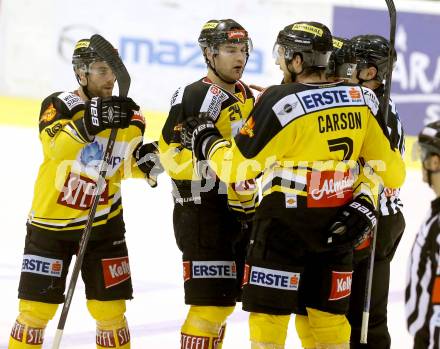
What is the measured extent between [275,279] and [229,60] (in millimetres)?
1087

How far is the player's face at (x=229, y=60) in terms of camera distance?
476 centimetres

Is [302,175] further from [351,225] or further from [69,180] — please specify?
[69,180]

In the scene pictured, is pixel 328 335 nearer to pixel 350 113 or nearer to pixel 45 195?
pixel 350 113

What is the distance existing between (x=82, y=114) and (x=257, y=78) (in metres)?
7.53

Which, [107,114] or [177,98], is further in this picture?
[177,98]

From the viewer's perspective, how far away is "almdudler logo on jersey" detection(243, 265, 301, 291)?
4.17 meters

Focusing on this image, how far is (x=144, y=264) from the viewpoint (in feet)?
23.1

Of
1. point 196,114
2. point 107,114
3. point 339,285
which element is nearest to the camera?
point 339,285

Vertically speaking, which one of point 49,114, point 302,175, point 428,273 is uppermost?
point 49,114

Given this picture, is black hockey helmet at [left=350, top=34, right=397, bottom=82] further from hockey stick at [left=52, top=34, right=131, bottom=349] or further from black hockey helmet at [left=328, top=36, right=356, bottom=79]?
hockey stick at [left=52, top=34, right=131, bottom=349]

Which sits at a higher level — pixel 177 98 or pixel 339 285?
pixel 177 98

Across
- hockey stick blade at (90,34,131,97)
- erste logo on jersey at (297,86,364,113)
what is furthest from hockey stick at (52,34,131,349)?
erste logo on jersey at (297,86,364,113)

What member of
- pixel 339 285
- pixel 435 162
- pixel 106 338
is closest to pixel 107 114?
pixel 106 338

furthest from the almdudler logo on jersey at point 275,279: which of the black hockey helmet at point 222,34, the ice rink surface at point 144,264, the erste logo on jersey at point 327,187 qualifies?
the ice rink surface at point 144,264
